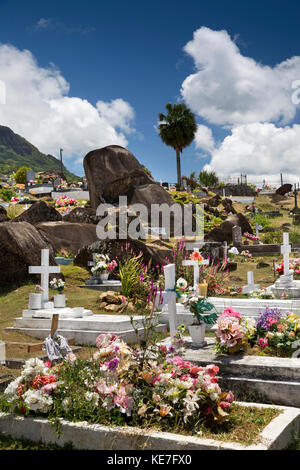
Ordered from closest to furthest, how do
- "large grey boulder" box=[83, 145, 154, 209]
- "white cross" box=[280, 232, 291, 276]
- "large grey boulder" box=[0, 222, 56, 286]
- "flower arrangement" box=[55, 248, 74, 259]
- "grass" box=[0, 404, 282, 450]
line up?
"grass" box=[0, 404, 282, 450] < "white cross" box=[280, 232, 291, 276] < "large grey boulder" box=[0, 222, 56, 286] < "flower arrangement" box=[55, 248, 74, 259] < "large grey boulder" box=[83, 145, 154, 209]

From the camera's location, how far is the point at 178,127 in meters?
54.8

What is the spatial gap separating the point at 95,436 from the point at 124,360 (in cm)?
83

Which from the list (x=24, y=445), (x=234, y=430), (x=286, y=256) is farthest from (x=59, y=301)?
(x=234, y=430)

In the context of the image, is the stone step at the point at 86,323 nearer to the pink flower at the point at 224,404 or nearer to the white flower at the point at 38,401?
the white flower at the point at 38,401

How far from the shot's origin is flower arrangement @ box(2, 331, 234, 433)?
4531mm

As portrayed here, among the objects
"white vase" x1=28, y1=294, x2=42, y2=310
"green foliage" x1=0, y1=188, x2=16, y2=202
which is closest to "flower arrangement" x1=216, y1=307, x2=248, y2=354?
"white vase" x1=28, y1=294, x2=42, y2=310

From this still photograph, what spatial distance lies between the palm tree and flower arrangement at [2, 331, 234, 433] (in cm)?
5007

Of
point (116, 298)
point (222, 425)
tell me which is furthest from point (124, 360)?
point (116, 298)

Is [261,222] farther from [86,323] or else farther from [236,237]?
[86,323]

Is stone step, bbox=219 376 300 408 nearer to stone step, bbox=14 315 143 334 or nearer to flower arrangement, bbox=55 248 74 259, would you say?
stone step, bbox=14 315 143 334

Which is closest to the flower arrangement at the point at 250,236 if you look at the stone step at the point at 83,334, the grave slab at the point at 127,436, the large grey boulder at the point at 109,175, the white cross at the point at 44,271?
the large grey boulder at the point at 109,175

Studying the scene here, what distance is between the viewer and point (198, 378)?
4.75m

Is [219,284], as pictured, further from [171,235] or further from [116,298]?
[171,235]
